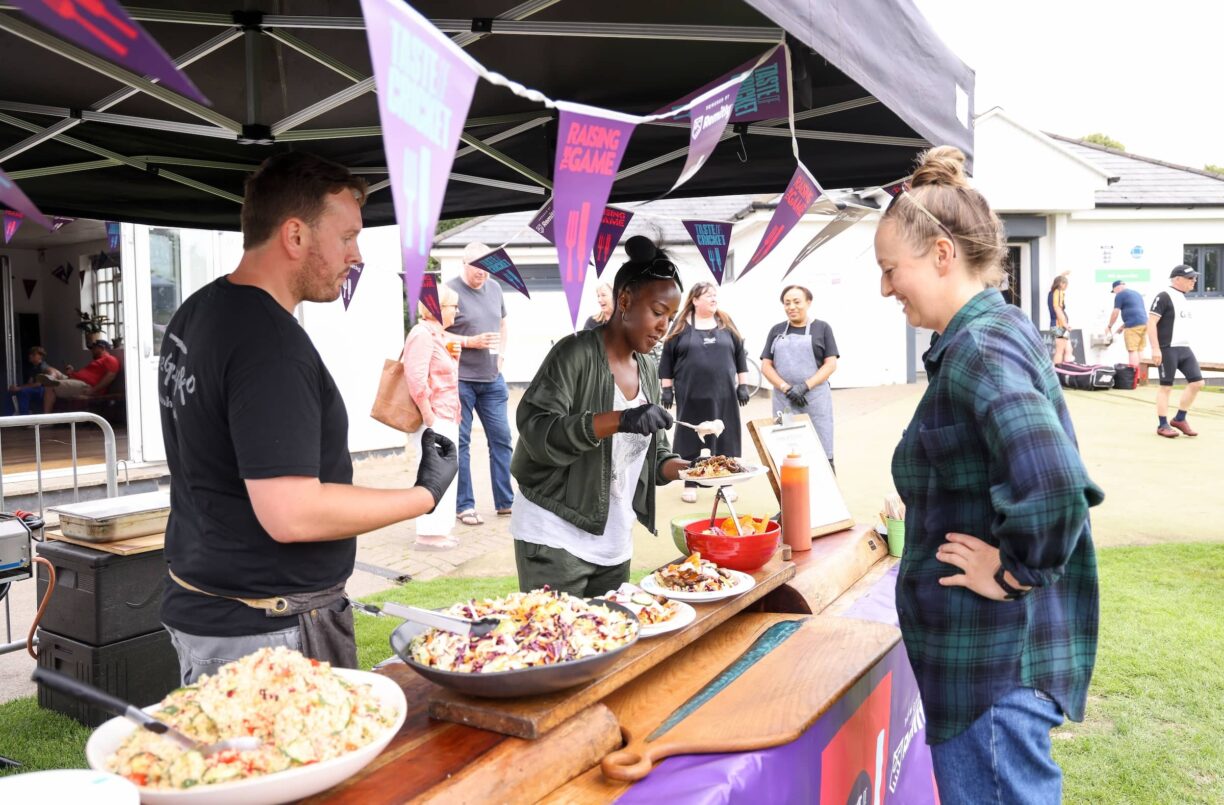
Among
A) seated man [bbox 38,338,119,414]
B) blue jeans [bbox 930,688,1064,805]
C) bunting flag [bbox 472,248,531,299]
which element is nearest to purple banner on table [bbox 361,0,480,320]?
blue jeans [bbox 930,688,1064,805]

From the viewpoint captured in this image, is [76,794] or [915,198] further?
[915,198]

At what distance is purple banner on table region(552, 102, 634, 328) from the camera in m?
1.79

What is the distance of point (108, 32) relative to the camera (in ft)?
2.96

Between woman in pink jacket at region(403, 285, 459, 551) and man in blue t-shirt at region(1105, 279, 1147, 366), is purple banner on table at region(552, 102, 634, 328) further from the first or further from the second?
man in blue t-shirt at region(1105, 279, 1147, 366)

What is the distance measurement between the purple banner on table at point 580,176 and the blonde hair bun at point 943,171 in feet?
2.11

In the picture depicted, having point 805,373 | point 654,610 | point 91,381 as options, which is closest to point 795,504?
point 654,610

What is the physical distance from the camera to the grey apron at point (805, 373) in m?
7.29

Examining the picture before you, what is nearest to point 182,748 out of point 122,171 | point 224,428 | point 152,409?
point 224,428

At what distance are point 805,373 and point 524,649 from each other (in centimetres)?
596

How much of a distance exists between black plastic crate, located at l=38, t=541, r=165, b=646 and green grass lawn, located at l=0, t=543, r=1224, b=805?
1.44 ft

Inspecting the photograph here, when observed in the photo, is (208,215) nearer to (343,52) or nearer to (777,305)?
(343,52)

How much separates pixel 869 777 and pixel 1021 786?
2.81 feet

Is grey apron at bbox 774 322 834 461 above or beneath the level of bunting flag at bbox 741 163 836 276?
beneath

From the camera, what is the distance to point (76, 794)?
3.43 feet
